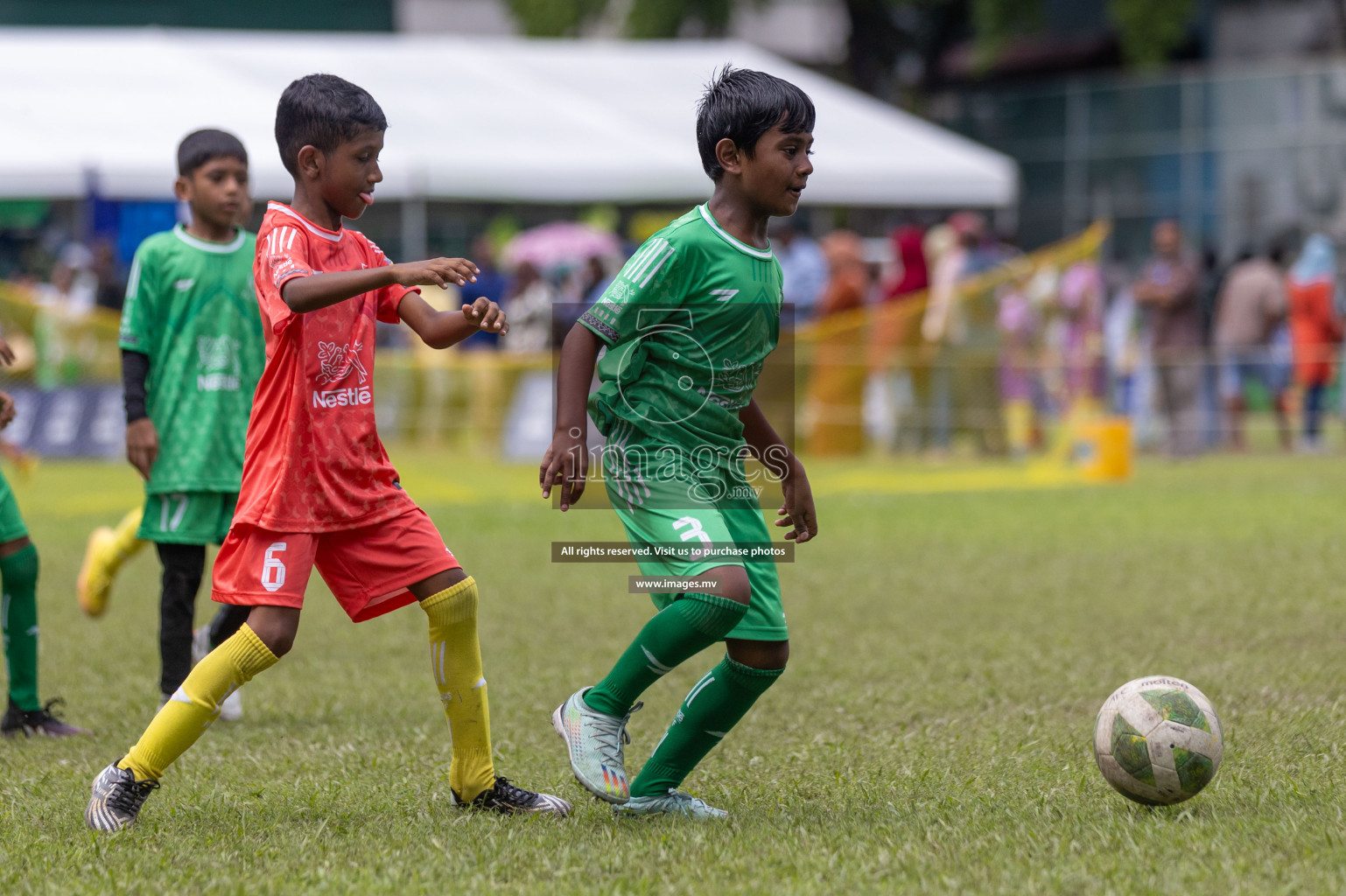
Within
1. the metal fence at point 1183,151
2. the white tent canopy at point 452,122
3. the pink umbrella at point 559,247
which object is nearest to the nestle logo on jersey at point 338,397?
the white tent canopy at point 452,122

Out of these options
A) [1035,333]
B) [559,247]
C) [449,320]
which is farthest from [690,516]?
[559,247]

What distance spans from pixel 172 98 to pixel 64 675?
15.8m

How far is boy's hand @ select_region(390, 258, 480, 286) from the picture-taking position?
386 centimetres

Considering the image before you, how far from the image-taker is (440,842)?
3.98 metres

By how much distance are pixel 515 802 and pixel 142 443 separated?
219 cm

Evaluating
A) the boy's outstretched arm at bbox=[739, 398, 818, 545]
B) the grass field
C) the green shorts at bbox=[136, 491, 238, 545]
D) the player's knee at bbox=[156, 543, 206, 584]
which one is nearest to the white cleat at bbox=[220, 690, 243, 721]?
the grass field

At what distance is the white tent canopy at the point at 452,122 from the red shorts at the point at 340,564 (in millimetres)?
16226

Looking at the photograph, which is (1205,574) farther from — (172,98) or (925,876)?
(172,98)

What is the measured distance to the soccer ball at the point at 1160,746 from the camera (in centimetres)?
408

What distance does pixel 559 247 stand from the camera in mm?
25359

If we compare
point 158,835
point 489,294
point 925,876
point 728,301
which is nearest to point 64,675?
point 158,835

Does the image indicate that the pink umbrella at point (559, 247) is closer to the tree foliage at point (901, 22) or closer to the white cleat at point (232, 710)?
the tree foliage at point (901, 22)

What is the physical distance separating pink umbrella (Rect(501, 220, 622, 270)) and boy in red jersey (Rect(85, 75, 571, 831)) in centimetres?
2023

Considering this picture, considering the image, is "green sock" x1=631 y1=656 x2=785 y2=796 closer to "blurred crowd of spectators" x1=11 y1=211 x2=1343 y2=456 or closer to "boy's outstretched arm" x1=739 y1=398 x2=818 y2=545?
"boy's outstretched arm" x1=739 y1=398 x2=818 y2=545
